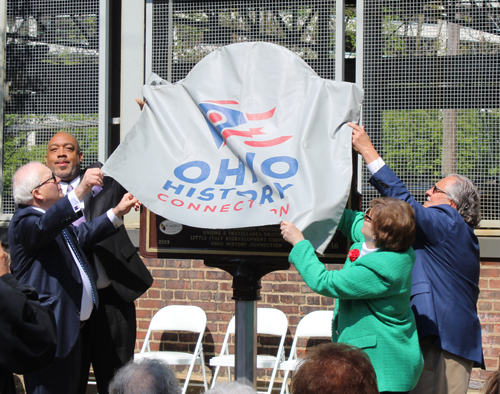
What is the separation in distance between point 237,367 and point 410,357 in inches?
37.3

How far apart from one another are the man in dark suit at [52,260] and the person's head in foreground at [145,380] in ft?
3.57

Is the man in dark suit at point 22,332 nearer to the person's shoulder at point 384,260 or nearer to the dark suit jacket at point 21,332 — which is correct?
the dark suit jacket at point 21,332

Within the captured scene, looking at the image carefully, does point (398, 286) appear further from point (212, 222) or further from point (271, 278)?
point (271, 278)

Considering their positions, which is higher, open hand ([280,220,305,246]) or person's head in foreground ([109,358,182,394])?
open hand ([280,220,305,246])

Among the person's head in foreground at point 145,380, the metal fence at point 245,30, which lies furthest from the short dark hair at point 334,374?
the metal fence at point 245,30

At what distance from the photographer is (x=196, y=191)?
2709 mm

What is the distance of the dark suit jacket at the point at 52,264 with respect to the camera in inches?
114

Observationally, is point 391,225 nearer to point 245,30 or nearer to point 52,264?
point 52,264

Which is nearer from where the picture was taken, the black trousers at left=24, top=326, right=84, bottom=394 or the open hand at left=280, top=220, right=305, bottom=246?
the open hand at left=280, top=220, right=305, bottom=246

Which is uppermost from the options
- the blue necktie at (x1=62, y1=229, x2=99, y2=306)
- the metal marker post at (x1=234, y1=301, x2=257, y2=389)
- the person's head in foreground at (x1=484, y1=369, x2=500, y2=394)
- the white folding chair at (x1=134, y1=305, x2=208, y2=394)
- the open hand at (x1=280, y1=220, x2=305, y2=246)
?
the open hand at (x1=280, y1=220, x2=305, y2=246)

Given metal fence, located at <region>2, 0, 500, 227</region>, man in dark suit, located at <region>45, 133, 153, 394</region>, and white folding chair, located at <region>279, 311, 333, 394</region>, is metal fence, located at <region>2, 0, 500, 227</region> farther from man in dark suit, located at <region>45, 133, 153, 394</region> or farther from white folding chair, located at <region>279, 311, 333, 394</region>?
man in dark suit, located at <region>45, 133, 153, 394</region>

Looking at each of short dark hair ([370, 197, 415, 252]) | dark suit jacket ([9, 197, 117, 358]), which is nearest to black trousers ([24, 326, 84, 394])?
dark suit jacket ([9, 197, 117, 358])

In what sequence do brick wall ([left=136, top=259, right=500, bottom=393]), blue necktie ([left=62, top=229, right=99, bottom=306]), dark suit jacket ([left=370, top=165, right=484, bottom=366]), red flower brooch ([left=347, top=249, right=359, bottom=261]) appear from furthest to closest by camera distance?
brick wall ([left=136, top=259, right=500, bottom=393]) → blue necktie ([left=62, top=229, right=99, bottom=306]) → dark suit jacket ([left=370, top=165, right=484, bottom=366]) → red flower brooch ([left=347, top=249, right=359, bottom=261])

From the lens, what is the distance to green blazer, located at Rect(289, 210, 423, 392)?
2.54 metres
